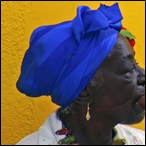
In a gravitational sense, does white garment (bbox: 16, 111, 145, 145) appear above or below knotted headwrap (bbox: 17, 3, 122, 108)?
below

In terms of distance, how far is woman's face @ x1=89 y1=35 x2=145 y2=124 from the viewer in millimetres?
1973

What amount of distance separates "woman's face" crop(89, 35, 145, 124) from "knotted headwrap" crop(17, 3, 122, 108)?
5cm

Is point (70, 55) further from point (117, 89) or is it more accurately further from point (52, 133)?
point (52, 133)

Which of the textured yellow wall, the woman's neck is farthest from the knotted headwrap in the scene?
the textured yellow wall

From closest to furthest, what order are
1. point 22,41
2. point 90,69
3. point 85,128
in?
1. point 90,69
2. point 85,128
3. point 22,41

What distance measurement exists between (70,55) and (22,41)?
2.39ft

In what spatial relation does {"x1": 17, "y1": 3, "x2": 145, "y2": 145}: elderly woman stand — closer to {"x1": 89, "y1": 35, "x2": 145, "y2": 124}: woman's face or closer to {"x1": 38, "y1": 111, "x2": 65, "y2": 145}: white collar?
{"x1": 89, "y1": 35, "x2": 145, "y2": 124}: woman's face

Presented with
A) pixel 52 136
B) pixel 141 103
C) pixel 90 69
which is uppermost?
pixel 90 69

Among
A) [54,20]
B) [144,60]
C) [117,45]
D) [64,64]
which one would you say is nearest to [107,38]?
[117,45]

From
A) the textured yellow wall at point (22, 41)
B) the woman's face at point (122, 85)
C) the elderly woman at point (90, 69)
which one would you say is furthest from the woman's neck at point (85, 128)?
the textured yellow wall at point (22, 41)

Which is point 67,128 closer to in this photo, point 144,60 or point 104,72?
point 104,72

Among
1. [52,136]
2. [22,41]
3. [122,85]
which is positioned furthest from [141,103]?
[22,41]

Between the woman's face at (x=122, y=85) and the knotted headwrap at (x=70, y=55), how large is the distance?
0.05 metres

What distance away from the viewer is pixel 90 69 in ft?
6.35
